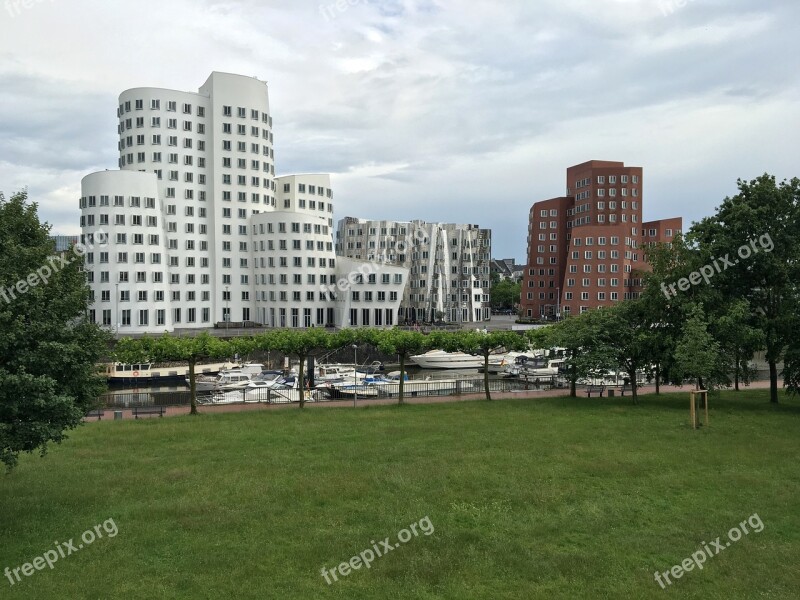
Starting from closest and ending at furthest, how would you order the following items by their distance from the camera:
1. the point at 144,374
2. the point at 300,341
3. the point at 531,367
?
1. the point at 300,341
2. the point at 144,374
3. the point at 531,367

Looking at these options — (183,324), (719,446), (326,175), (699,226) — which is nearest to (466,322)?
(326,175)

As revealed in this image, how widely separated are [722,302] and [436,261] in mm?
91671

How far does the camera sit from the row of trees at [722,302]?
33.0m

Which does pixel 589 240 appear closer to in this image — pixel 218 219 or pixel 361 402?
pixel 218 219

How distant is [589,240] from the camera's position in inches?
3994

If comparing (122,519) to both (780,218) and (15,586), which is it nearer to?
(15,586)

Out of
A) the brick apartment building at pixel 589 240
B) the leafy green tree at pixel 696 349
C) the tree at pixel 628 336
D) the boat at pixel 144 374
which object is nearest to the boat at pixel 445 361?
the brick apartment building at pixel 589 240

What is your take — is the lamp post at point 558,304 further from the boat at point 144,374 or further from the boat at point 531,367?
the boat at point 144,374

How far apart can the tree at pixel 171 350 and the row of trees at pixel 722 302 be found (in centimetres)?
2107

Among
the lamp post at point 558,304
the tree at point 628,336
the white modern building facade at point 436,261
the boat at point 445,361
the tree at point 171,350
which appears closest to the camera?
the tree at point 171,350

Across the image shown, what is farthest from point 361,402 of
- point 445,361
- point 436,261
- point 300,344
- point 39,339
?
point 436,261

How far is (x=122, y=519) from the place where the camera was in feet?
51.8

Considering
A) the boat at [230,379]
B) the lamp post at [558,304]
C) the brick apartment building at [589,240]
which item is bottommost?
the boat at [230,379]

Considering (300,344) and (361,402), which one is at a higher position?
(300,344)
